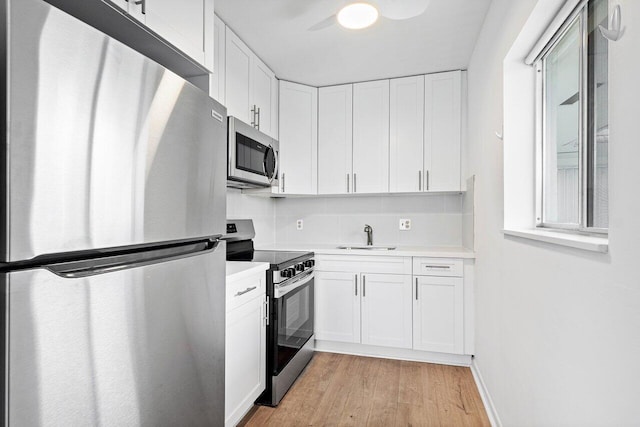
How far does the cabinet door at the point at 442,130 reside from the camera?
9.85 ft

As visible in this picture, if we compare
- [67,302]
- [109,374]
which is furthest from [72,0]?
[109,374]

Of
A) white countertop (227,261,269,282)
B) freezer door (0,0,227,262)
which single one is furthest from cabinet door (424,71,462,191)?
freezer door (0,0,227,262)

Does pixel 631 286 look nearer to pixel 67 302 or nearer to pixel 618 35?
pixel 618 35

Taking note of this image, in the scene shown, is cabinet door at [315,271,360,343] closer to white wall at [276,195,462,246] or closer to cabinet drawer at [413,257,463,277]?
cabinet drawer at [413,257,463,277]

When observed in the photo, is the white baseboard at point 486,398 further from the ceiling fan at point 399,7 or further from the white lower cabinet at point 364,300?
the ceiling fan at point 399,7

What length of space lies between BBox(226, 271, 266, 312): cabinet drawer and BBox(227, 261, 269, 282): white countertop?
0.07 ft

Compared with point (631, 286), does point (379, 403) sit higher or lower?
lower

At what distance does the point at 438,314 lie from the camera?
2.76 metres

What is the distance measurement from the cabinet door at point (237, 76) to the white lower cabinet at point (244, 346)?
116 cm

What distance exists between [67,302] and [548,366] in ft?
4.62

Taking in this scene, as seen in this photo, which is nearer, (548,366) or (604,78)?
(604,78)

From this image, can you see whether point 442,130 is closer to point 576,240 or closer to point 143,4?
point 576,240

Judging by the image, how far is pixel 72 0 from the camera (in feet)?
3.27

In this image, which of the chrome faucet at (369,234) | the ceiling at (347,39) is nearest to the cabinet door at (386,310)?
the chrome faucet at (369,234)
